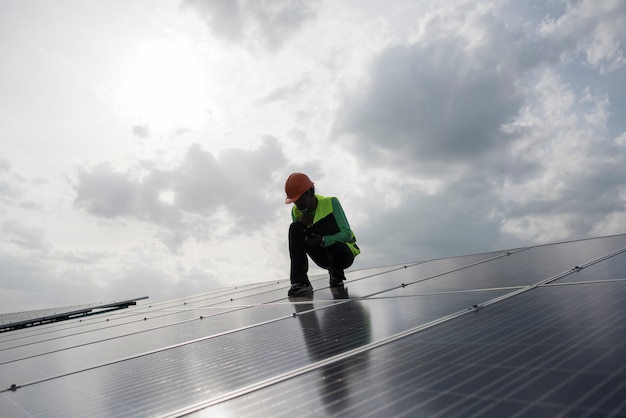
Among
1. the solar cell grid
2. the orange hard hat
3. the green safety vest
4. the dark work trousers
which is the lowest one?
the solar cell grid

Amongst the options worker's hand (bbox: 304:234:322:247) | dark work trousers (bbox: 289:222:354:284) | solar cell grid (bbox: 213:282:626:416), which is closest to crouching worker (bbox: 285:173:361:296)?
dark work trousers (bbox: 289:222:354:284)

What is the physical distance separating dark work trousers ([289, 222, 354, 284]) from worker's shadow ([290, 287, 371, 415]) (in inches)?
71.5

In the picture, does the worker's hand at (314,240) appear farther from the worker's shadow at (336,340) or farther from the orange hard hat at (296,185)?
the worker's shadow at (336,340)

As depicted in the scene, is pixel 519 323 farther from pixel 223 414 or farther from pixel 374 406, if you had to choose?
pixel 223 414

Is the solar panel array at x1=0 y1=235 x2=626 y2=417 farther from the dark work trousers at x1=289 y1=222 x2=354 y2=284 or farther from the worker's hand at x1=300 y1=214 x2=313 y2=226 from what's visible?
the worker's hand at x1=300 y1=214 x2=313 y2=226

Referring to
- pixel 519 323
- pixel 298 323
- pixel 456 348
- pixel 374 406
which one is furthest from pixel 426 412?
pixel 298 323

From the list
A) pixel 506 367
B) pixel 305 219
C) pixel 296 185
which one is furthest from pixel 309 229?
pixel 506 367

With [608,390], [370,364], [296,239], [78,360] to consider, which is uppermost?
[296,239]

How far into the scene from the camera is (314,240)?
19.3 ft

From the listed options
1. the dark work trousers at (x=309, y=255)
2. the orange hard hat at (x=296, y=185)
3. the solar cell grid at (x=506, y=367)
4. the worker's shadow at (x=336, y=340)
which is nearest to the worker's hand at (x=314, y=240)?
the dark work trousers at (x=309, y=255)

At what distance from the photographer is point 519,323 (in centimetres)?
226

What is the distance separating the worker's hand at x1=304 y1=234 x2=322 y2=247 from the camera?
19.3 feet

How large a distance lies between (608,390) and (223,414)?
1261mm

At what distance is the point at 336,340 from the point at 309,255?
159 inches
